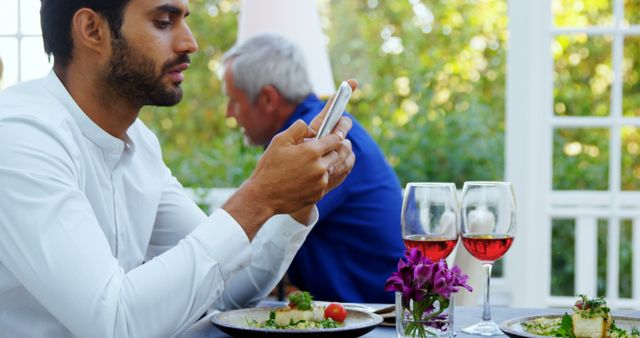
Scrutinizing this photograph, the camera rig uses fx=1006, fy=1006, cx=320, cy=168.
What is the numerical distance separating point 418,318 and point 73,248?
17.8 inches

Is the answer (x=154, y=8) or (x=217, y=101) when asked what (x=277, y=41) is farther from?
(x=217, y=101)

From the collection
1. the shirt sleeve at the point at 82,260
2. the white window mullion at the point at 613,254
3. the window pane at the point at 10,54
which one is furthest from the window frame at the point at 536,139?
the shirt sleeve at the point at 82,260

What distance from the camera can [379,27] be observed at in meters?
5.42

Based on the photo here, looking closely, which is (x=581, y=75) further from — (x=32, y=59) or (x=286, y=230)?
(x=286, y=230)

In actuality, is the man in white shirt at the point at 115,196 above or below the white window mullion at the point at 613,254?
above

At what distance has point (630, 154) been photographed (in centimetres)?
536

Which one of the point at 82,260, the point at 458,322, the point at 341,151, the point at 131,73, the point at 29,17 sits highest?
the point at 29,17

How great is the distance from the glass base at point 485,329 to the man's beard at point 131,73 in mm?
603

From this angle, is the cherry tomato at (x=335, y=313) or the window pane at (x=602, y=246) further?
the window pane at (x=602, y=246)

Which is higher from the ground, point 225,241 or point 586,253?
point 225,241

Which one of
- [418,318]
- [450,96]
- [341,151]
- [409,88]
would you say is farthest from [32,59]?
[418,318]

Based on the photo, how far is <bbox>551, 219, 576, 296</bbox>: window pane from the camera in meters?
5.07

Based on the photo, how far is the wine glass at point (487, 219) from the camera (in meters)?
1.54

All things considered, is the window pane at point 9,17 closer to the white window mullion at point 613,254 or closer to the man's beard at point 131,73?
the white window mullion at point 613,254
